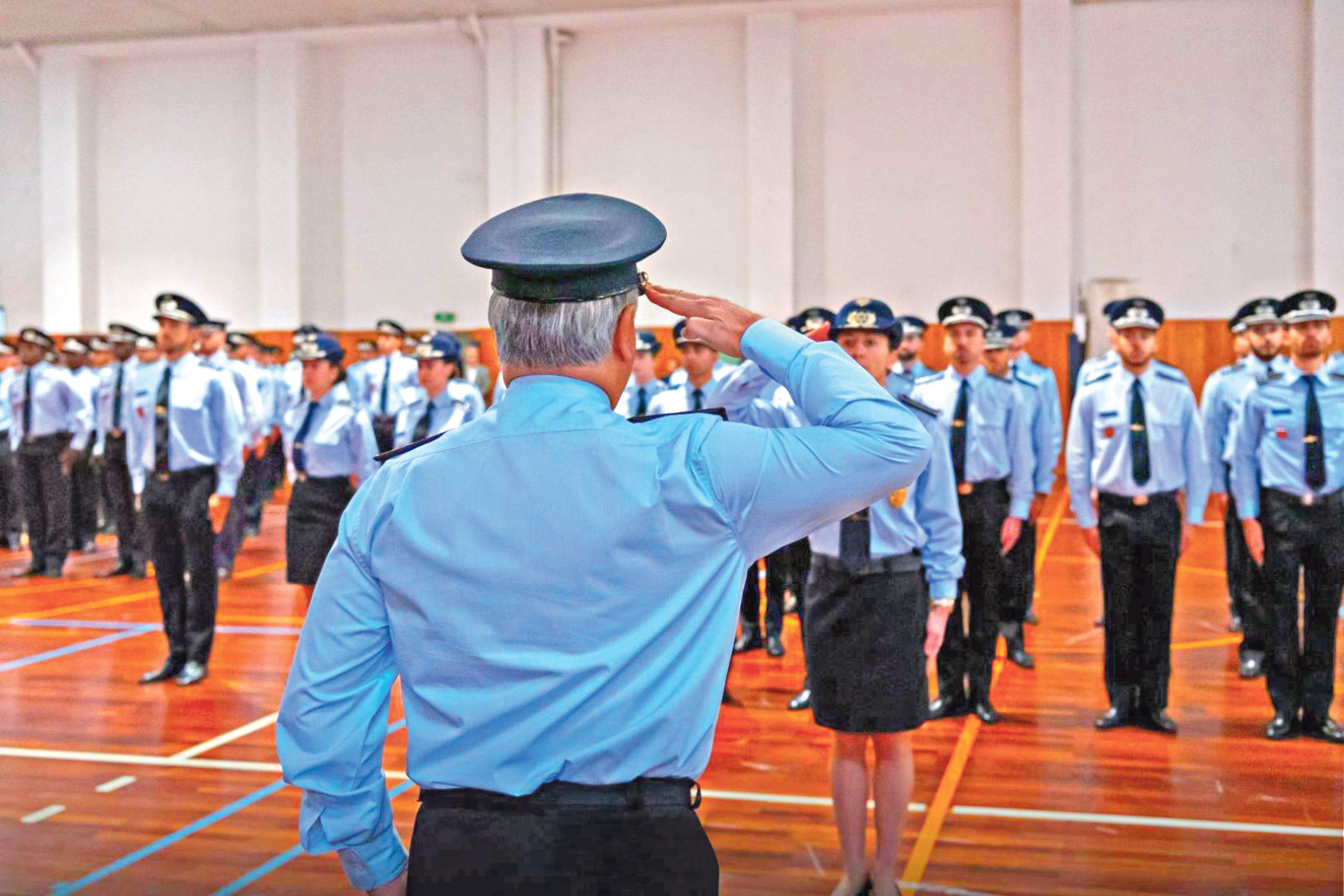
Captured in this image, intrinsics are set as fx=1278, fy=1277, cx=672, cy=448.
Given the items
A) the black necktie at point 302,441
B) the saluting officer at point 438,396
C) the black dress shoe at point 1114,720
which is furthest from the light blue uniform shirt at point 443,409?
the black dress shoe at point 1114,720

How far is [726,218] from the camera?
616 inches

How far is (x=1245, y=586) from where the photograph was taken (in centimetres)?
745

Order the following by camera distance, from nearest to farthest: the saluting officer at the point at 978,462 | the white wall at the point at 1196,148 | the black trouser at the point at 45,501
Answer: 1. the saluting officer at the point at 978,462
2. the black trouser at the point at 45,501
3. the white wall at the point at 1196,148

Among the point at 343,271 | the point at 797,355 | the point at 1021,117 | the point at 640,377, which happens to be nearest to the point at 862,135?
the point at 1021,117

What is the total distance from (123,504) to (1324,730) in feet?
29.4

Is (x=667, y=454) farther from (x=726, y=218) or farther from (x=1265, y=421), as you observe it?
(x=726, y=218)

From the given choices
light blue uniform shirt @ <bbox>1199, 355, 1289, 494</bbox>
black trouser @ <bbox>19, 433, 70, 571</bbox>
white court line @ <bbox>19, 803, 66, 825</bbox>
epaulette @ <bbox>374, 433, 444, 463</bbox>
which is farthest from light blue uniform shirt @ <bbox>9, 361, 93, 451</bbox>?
epaulette @ <bbox>374, 433, 444, 463</bbox>

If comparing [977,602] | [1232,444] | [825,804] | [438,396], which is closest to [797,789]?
[825,804]

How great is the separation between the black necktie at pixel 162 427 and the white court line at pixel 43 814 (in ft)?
7.69

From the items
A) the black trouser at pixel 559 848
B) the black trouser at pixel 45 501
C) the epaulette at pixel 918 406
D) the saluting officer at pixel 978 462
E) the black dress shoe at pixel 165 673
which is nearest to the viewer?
the black trouser at pixel 559 848

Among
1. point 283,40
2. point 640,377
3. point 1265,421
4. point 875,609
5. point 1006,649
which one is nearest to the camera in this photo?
point 875,609

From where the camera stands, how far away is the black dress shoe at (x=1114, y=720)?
19.1 feet

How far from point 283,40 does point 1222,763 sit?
14.6 m

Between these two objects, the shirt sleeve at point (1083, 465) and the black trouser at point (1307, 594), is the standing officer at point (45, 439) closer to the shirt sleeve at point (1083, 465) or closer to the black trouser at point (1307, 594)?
the shirt sleeve at point (1083, 465)
